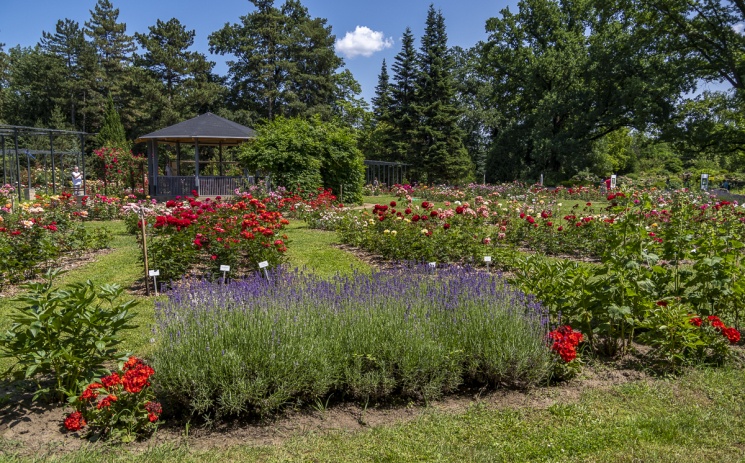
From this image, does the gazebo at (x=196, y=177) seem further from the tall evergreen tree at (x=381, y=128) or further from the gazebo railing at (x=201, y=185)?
the tall evergreen tree at (x=381, y=128)

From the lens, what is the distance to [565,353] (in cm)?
352

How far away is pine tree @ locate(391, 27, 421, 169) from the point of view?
33250mm

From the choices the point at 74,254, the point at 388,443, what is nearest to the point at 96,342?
the point at 388,443

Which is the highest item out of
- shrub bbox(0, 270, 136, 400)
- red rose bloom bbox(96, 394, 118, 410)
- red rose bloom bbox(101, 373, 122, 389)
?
shrub bbox(0, 270, 136, 400)

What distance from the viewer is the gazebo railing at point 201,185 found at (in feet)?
60.6

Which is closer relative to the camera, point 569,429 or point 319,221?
point 569,429

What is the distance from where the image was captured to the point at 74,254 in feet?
26.9

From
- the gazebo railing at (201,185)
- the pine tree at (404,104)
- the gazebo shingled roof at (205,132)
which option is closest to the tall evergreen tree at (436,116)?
the pine tree at (404,104)

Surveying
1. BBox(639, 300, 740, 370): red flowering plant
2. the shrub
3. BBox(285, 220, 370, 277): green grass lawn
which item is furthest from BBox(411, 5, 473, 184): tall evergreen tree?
the shrub

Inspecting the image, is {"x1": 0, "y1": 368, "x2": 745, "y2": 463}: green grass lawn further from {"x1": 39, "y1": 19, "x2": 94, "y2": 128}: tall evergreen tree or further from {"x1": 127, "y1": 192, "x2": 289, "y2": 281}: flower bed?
{"x1": 39, "y1": 19, "x2": 94, "y2": 128}: tall evergreen tree

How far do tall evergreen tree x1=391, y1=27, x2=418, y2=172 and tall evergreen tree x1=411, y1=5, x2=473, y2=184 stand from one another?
516 mm

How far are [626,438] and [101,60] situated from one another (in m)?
50.1

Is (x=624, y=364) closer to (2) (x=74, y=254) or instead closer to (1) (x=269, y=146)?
(2) (x=74, y=254)

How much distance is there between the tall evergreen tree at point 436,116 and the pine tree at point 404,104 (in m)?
0.45
